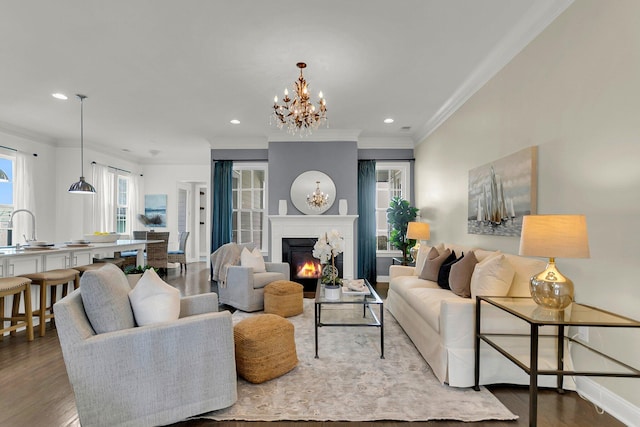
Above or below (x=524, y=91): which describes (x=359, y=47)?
above

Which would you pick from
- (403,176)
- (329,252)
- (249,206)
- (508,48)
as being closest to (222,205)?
(249,206)

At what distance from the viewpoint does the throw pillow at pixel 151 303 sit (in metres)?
2.10

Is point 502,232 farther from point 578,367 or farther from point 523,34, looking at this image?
point 523,34

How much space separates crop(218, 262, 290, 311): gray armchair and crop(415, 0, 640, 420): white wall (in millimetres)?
2821

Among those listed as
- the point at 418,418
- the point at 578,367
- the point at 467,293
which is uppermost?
the point at 467,293

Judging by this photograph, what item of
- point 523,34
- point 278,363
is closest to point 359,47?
Answer: point 523,34

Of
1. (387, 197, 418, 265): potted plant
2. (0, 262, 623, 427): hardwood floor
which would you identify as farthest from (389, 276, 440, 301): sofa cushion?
(387, 197, 418, 265): potted plant

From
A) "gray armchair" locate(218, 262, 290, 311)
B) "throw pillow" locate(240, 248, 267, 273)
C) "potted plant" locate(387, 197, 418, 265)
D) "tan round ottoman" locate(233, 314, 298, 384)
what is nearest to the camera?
"tan round ottoman" locate(233, 314, 298, 384)

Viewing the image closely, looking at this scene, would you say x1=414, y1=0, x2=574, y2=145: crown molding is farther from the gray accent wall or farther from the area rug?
the area rug

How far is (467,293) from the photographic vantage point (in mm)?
3143

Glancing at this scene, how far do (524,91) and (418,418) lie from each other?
270 centimetres

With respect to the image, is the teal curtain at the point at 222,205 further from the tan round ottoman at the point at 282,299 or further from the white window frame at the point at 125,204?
the white window frame at the point at 125,204

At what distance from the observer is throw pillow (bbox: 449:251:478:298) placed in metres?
3.15

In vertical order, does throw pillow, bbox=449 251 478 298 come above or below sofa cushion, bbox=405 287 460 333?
above
